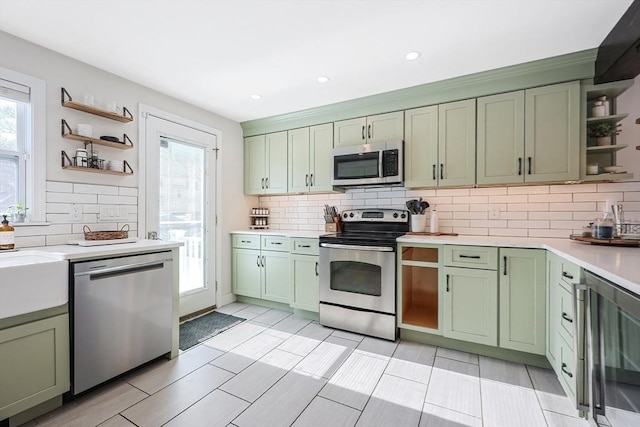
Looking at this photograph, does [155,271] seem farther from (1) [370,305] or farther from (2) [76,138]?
(1) [370,305]

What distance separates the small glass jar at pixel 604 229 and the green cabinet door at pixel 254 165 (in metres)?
3.34

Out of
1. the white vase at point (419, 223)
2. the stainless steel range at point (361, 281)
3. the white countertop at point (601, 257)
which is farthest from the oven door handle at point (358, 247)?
the white vase at point (419, 223)

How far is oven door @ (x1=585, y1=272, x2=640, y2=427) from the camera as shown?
105cm

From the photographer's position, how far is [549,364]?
219cm

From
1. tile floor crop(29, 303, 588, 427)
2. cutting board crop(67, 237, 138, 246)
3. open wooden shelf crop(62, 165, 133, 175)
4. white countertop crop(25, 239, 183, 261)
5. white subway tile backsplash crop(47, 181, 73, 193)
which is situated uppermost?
open wooden shelf crop(62, 165, 133, 175)

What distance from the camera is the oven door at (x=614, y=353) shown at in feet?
3.43

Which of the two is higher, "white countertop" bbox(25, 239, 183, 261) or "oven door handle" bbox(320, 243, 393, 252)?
"white countertop" bbox(25, 239, 183, 261)

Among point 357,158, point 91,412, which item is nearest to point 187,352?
point 91,412

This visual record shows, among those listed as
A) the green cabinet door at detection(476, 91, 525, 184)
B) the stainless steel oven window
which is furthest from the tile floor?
the green cabinet door at detection(476, 91, 525, 184)

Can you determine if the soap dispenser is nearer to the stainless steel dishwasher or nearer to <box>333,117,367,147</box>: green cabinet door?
the stainless steel dishwasher

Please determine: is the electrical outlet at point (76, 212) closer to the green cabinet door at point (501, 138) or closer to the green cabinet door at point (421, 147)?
the green cabinet door at point (421, 147)

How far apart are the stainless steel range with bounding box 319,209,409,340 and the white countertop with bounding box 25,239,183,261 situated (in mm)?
1455

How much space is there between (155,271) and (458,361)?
251 cm

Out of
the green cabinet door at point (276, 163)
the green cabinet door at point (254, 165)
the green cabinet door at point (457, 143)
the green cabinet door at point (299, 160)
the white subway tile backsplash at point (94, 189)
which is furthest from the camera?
the green cabinet door at point (254, 165)
